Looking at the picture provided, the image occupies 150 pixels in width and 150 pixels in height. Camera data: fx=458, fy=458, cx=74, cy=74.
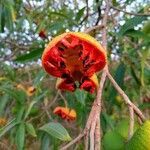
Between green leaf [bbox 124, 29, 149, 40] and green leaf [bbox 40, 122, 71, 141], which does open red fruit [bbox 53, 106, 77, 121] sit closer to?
green leaf [bbox 124, 29, 149, 40]

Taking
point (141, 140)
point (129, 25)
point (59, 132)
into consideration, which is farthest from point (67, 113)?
point (141, 140)

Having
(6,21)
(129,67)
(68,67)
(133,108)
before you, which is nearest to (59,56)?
(68,67)

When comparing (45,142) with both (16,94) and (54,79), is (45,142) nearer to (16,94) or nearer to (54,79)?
(16,94)

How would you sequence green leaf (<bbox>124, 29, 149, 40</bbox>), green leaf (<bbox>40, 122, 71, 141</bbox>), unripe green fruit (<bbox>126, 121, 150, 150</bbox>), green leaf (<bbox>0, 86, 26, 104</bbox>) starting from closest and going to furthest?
unripe green fruit (<bbox>126, 121, 150, 150</bbox>) → green leaf (<bbox>40, 122, 71, 141</bbox>) → green leaf (<bbox>124, 29, 149, 40</bbox>) → green leaf (<bbox>0, 86, 26, 104</bbox>)

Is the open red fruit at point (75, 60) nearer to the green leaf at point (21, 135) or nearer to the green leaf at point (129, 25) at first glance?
the green leaf at point (129, 25)

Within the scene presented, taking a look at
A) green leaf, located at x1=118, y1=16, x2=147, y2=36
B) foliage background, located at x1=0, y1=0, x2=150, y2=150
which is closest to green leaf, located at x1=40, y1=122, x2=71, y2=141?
foliage background, located at x1=0, y1=0, x2=150, y2=150

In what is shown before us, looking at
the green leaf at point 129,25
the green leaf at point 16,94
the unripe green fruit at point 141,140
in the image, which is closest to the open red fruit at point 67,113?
the green leaf at point 16,94
